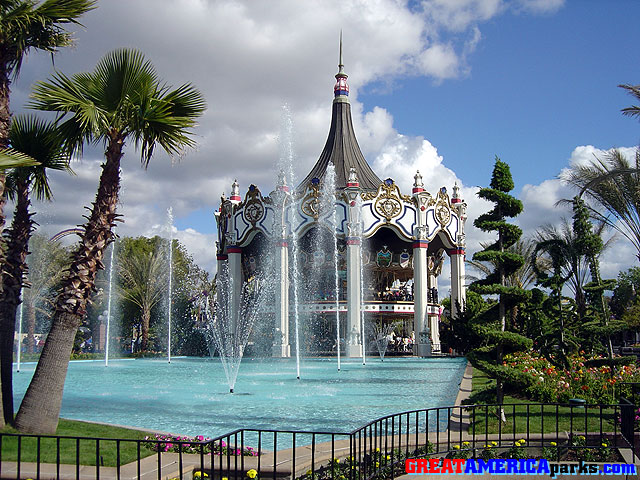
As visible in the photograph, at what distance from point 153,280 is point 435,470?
41724 millimetres

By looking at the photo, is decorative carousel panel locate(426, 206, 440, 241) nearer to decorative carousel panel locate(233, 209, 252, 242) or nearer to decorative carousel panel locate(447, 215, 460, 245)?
decorative carousel panel locate(447, 215, 460, 245)

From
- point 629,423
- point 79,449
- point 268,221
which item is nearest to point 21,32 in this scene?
point 79,449

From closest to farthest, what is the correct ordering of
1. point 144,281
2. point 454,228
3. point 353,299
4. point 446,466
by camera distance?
point 446,466 → point 353,299 → point 454,228 → point 144,281

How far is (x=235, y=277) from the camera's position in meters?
40.0

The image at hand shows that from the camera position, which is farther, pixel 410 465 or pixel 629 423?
pixel 629 423

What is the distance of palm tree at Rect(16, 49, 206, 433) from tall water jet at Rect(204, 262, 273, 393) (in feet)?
98.5

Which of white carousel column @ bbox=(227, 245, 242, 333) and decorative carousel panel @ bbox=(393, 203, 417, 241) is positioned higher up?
decorative carousel panel @ bbox=(393, 203, 417, 241)

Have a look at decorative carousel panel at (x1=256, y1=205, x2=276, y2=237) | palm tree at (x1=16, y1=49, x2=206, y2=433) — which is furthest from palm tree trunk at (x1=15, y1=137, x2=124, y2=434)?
decorative carousel panel at (x1=256, y1=205, x2=276, y2=237)

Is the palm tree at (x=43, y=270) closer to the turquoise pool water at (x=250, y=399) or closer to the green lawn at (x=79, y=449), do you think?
the turquoise pool water at (x=250, y=399)

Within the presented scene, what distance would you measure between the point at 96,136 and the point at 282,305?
27.2 m

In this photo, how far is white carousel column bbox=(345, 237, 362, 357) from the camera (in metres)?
34.5

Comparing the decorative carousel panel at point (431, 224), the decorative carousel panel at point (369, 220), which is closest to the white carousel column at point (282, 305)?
the decorative carousel panel at point (369, 220)

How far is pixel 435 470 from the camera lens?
22.2 feet

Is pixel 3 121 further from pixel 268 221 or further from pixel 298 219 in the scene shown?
pixel 268 221
